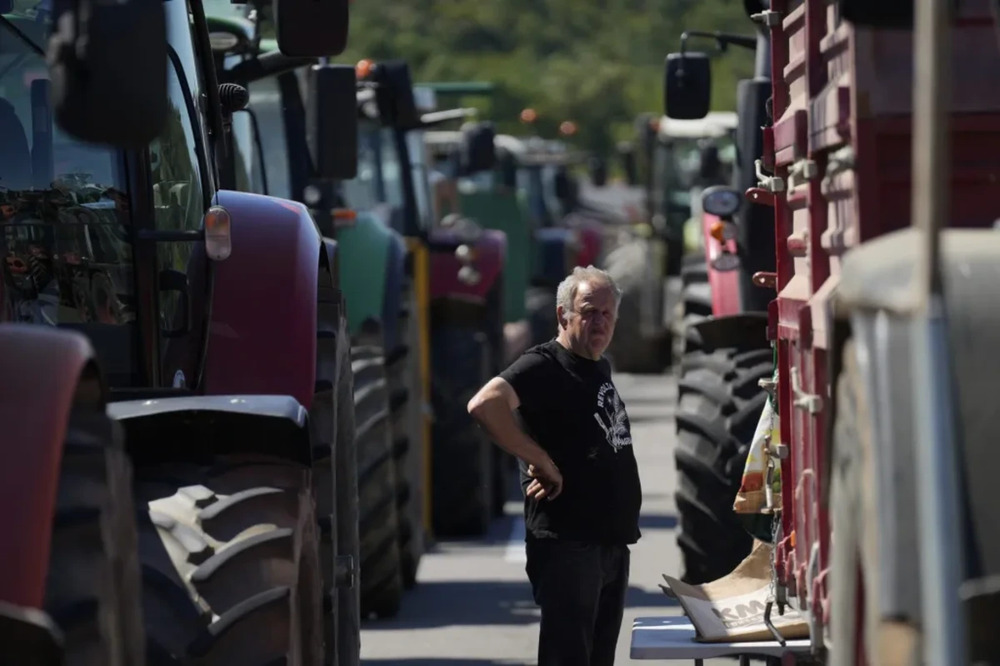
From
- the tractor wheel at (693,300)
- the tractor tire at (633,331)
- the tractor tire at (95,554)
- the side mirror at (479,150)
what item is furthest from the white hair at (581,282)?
the tractor tire at (633,331)

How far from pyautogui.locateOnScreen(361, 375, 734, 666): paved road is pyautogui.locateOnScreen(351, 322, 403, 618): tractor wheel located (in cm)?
15

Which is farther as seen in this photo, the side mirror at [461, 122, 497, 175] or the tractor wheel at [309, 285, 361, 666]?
the side mirror at [461, 122, 497, 175]

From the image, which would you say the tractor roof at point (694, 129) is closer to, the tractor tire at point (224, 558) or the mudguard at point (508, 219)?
the mudguard at point (508, 219)

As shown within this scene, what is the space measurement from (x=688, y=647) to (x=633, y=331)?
61.0 feet

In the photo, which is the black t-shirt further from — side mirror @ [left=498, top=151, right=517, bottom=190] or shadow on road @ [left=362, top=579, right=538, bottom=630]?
side mirror @ [left=498, top=151, right=517, bottom=190]

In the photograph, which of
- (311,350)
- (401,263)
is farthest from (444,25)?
(311,350)

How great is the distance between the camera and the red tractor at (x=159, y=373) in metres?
4.76

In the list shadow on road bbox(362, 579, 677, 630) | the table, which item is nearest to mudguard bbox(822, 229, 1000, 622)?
the table

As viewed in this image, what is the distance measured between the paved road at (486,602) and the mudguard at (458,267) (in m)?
1.37

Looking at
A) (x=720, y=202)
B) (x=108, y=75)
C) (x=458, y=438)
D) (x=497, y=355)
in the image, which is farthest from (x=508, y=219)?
(x=108, y=75)

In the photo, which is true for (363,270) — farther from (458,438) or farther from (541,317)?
(541,317)

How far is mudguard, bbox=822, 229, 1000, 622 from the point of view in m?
4.63

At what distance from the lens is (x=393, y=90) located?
13836 mm

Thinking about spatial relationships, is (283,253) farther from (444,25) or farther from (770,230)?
(444,25)
